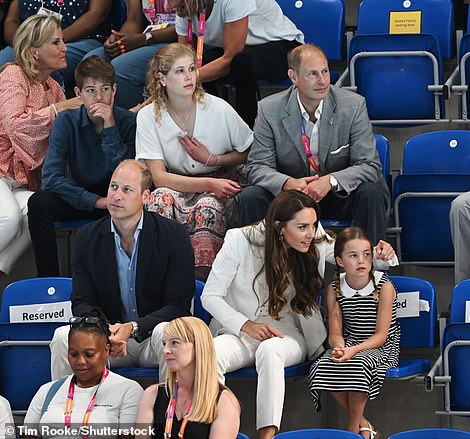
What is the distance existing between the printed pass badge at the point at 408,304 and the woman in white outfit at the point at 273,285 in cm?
17

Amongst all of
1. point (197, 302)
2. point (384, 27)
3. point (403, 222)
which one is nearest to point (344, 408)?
point (197, 302)

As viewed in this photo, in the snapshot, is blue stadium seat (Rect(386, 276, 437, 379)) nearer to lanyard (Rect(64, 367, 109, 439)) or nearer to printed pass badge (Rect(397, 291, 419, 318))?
printed pass badge (Rect(397, 291, 419, 318))

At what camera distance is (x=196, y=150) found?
6328 mm

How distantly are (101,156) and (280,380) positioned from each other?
6.04 ft

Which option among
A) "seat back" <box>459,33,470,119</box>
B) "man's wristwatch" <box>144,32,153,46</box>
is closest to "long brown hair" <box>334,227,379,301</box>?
"seat back" <box>459,33,470,119</box>

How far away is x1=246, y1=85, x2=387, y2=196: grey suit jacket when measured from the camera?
6129 millimetres

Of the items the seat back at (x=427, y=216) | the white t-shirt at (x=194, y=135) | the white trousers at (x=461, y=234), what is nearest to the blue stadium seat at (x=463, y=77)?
the seat back at (x=427, y=216)

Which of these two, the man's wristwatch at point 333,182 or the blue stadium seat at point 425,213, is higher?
the man's wristwatch at point 333,182

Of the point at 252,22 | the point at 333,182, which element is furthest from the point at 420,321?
the point at 252,22

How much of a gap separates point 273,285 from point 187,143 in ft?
3.74

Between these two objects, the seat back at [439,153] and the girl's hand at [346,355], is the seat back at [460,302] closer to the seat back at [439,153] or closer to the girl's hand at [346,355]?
the girl's hand at [346,355]

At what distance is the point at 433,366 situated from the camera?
216 inches

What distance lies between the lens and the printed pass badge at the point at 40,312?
5.77 meters

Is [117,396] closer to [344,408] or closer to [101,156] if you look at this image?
[344,408]
